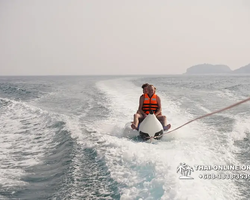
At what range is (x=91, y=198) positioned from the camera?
343 centimetres

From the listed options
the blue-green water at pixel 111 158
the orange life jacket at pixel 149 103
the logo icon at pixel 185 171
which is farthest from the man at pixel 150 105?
the logo icon at pixel 185 171

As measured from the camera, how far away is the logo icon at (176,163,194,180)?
3747 millimetres

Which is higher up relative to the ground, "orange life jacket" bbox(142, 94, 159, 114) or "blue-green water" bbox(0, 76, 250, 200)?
"orange life jacket" bbox(142, 94, 159, 114)

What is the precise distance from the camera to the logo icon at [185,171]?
A: 148 inches

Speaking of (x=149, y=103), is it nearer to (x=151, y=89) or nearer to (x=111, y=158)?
(x=151, y=89)

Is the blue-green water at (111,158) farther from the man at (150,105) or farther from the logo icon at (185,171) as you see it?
the man at (150,105)

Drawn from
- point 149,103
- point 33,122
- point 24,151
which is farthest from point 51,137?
point 149,103

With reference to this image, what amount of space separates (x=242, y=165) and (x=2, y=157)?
5.08 metres

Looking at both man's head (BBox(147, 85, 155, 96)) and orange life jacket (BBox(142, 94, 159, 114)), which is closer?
man's head (BBox(147, 85, 155, 96))

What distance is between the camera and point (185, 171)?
4.02 metres

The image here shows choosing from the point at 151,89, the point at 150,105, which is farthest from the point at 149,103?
the point at 151,89

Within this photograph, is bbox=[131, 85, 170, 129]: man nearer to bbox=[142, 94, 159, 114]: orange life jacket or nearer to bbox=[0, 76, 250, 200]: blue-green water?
bbox=[142, 94, 159, 114]: orange life jacket

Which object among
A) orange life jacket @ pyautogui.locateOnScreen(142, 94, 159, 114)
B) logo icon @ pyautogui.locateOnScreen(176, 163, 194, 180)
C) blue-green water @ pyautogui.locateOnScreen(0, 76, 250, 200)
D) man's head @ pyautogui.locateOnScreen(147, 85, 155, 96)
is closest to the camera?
blue-green water @ pyautogui.locateOnScreen(0, 76, 250, 200)

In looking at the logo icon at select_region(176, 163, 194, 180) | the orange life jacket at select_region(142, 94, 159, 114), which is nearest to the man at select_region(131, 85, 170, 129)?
the orange life jacket at select_region(142, 94, 159, 114)
